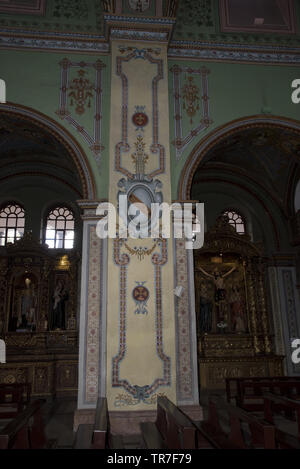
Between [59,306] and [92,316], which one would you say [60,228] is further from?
[92,316]

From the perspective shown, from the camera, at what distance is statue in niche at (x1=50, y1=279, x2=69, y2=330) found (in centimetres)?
1223

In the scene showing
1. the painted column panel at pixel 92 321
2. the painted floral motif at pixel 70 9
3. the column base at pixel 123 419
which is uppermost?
the painted floral motif at pixel 70 9

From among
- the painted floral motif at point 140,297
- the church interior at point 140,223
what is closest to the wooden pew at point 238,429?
the church interior at point 140,223

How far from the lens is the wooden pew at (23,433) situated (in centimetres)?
358

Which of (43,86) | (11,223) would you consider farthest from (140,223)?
(11,223)

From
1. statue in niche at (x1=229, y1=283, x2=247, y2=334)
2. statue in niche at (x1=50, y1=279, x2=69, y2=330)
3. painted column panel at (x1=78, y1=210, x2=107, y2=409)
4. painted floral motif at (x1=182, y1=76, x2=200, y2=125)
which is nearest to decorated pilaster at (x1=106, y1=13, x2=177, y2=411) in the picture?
painted column panel at (x1=78, y1=210, x2=107, y2=409)

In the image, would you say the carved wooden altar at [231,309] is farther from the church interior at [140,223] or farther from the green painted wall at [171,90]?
the green painted wall at [171,90]

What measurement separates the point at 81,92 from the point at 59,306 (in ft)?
21.7

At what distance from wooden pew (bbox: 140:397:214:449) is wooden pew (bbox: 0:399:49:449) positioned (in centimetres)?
143

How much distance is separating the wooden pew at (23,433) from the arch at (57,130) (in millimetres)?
4856

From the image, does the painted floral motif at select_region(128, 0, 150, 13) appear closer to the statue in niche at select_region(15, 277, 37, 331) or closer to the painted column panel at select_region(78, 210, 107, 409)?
the painted column panel at select_region(78, 210, 107, 409)

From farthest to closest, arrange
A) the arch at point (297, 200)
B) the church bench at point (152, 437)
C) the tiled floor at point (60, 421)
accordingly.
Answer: the arch at point (297, 200) < the tiled floor at point (60, 421) < the church bench at point (152, 437)

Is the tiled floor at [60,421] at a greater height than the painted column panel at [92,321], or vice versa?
the painted column panel at [92,321]

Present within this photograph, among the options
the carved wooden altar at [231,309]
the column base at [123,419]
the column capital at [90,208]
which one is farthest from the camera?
the carved wooden altar at [231,309]
